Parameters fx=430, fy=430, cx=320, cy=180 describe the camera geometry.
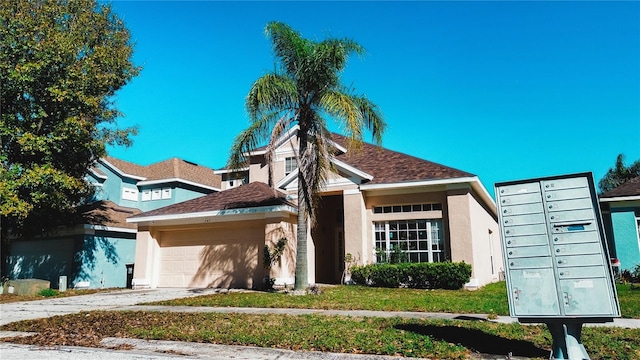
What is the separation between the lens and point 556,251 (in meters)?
5.24

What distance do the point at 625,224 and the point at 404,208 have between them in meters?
9.76

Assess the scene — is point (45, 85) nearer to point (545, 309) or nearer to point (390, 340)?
point (390, 340)

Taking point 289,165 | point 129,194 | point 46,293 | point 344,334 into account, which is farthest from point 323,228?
point 129,194

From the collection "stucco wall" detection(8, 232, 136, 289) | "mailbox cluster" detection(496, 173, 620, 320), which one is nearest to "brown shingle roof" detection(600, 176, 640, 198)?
"mailbox cluster" detection(496, 173, 620, 320)

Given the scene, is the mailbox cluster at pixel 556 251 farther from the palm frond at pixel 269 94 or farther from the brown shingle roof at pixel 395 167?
the brown shingle roof at pixel 395 167

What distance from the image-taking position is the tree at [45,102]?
15539 millimetres

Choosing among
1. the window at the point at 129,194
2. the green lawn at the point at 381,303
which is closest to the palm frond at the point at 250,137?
the green lawn at the point at 381,303

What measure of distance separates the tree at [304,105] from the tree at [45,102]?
25.0 feet

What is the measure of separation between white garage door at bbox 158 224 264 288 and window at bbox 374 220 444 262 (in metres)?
4.75

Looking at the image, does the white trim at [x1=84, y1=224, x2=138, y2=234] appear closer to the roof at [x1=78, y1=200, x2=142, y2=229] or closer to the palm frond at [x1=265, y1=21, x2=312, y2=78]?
the roof at [x1=78, y1=200, x2=142, y2=229]

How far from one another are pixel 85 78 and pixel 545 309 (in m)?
17.7

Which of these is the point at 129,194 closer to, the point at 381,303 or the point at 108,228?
the point at 108,228

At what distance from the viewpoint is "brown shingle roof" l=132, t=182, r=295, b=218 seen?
16531 millimetres

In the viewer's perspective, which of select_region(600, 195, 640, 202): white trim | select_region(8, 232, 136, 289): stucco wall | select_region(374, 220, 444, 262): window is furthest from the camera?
select_region(8, 232, 136, 289): stucco wall
